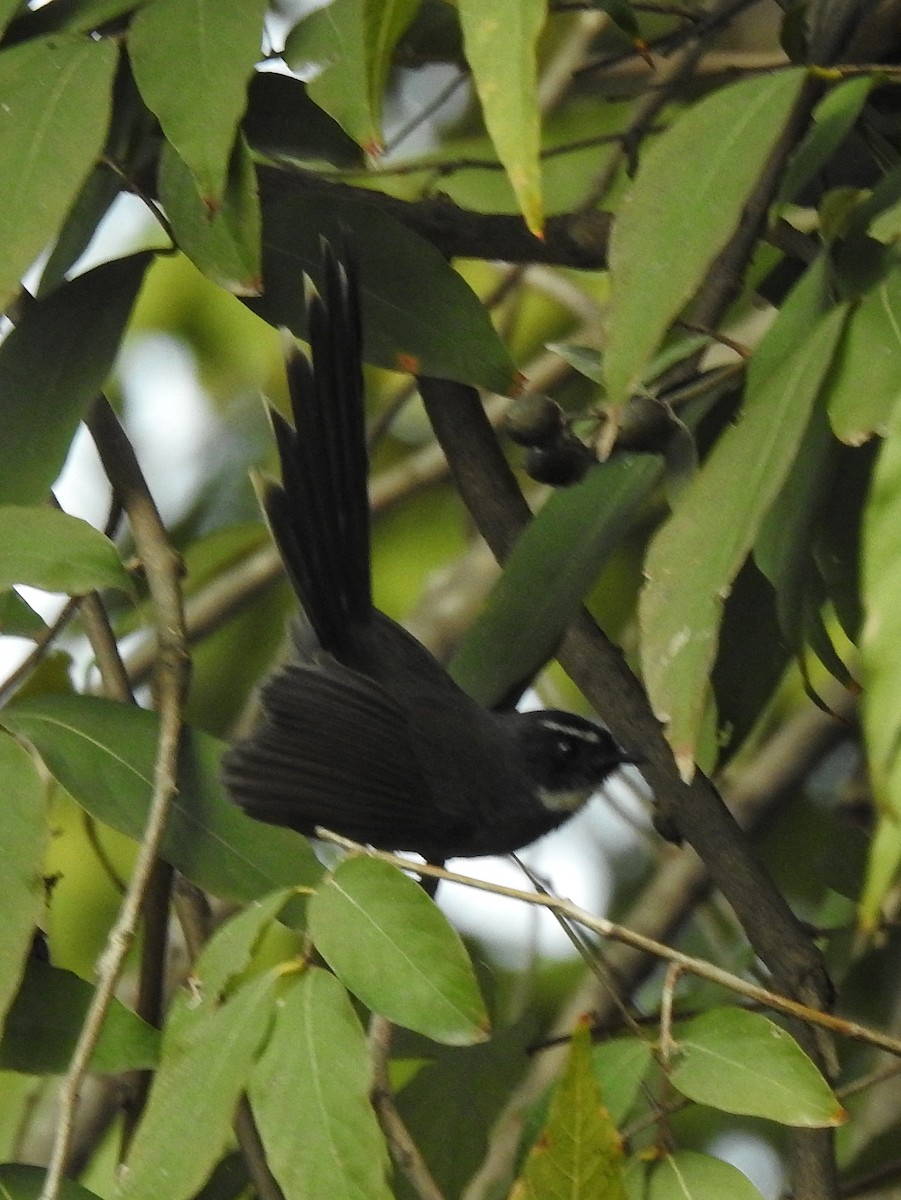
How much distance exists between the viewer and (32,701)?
1.57 meters

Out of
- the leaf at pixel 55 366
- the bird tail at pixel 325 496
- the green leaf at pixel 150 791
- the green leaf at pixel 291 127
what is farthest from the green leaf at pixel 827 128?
the green leaf at pixel 150 791

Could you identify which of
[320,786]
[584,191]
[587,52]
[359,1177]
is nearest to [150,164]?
[320,786]

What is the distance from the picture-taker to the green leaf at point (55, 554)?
1.40m

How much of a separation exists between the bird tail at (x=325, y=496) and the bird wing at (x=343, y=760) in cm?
11

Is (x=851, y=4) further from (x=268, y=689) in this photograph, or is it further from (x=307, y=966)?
(x=307, y=966)

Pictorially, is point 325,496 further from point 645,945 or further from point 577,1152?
point 577,1152

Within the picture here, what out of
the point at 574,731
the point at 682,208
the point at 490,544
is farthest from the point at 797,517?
the point at 574,731

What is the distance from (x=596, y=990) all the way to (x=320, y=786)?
888 millimetres

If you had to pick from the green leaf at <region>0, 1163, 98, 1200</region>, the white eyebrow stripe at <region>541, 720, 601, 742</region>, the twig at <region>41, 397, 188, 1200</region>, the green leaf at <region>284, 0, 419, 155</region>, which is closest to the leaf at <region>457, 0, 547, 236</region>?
the green leaf at <region>284, 0, 419, 155</region>

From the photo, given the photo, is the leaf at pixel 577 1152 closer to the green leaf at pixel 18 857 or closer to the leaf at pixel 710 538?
the leaf at pixel 710 538

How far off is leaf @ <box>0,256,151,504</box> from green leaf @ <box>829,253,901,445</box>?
780 millimetres

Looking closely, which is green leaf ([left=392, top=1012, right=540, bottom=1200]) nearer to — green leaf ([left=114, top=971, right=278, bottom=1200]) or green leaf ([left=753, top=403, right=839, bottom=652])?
green leaf ([left=114, top=971, right=278, bottom=1200])

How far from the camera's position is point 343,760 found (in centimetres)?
196

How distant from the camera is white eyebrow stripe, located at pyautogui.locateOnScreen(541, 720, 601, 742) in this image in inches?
91.4
